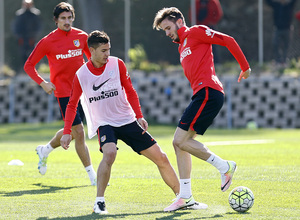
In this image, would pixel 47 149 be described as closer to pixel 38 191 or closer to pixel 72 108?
pixel 38 191

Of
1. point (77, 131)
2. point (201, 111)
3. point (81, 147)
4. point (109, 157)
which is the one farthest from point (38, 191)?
point (201, 111)

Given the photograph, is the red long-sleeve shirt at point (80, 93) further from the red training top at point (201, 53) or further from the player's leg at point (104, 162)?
the red training top at point (201, 53)

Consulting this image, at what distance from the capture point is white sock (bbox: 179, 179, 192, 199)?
714cm

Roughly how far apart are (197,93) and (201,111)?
213 millimetres

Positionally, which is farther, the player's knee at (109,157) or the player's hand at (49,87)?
the player's hand at (49,87)

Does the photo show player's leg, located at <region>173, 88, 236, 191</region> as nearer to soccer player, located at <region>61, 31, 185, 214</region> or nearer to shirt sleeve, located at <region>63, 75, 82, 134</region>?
soccer player, located at <region>61, 31, 185, 214</region>

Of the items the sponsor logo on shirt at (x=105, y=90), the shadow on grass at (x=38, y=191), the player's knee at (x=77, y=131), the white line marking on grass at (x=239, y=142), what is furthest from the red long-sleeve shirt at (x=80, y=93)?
A: the white line marking on grass at (x=239, y=142)

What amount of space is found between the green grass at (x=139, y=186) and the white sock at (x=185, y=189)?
21 cm

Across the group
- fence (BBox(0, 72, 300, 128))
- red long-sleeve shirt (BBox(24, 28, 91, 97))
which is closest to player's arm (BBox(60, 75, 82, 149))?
red long-sleeve shirt (BBox(24, 28, 91, 97))

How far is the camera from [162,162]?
7.31 metres

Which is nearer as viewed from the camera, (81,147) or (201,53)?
(201,53)

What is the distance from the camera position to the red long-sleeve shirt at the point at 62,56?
30.6 ft

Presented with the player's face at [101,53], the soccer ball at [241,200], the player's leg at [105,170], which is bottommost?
the soccer ball at [241,200]

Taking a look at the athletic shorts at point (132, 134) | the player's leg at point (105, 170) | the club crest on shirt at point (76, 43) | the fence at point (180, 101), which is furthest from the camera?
the fence at point (180, 101)
